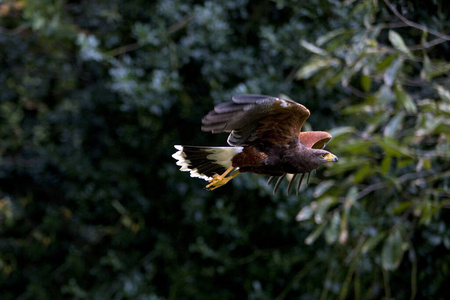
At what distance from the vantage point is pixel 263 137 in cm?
228

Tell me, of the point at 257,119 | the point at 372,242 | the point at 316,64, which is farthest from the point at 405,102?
the point at 257,119

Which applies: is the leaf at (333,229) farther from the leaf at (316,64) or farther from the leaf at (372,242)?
the leaf at (316,64)

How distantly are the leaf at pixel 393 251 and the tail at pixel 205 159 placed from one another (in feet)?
5.52

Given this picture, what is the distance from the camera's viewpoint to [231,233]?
195 inches

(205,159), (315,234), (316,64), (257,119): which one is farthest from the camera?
(316,64)

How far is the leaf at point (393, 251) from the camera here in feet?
12.2

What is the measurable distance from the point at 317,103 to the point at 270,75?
458 millimetres

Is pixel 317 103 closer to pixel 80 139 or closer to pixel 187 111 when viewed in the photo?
pixel 187 111

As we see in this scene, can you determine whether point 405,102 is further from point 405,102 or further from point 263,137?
point 263,137

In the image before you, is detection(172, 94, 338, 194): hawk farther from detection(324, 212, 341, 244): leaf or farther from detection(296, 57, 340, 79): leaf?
detection(296, 57, 340, 79): leaf

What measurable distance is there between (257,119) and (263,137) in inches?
3.8

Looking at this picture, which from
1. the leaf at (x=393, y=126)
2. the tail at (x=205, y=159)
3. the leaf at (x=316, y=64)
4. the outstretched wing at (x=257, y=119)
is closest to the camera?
the outstretched wing at (x=257, y=119)

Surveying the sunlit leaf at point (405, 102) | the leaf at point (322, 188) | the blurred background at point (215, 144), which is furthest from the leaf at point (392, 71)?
the leaf at point (322, 188)

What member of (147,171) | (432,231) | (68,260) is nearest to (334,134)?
(432,231)
